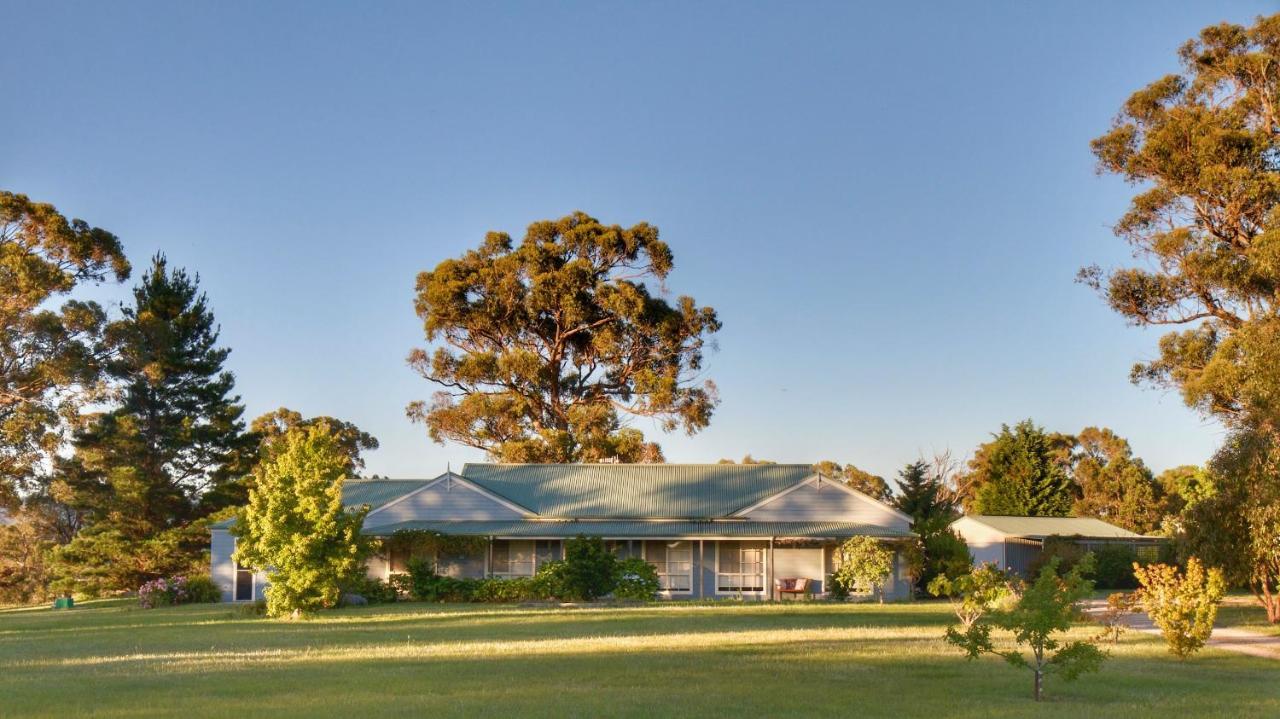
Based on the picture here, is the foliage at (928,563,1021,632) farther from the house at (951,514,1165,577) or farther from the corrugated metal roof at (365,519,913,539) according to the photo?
the house at (951,514,1165,577)

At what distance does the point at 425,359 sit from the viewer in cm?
5778

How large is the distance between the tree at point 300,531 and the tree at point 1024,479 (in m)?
40.5

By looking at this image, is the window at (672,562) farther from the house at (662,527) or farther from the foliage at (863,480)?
the foliage at (863,480)

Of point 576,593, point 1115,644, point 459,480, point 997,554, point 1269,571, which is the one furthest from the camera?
point 997,554

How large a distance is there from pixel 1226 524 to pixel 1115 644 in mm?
5914

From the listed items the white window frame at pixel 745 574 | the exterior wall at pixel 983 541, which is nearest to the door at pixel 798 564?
the white window frame at pixel 745 574

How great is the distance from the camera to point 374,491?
148ft

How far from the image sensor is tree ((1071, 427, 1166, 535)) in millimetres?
66125

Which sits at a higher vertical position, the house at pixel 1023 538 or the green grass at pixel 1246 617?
the house at pixel 1023 538

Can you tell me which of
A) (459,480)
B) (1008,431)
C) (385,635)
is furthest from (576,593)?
(1008,431)

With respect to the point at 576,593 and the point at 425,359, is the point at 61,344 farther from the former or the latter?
the point at 576,593

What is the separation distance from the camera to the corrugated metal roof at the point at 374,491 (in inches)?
1703

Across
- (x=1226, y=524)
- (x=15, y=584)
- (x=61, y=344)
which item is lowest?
(x=15, y=584)

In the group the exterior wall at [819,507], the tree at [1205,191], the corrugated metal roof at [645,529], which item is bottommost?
the corrugated metal roof at [645,529]
